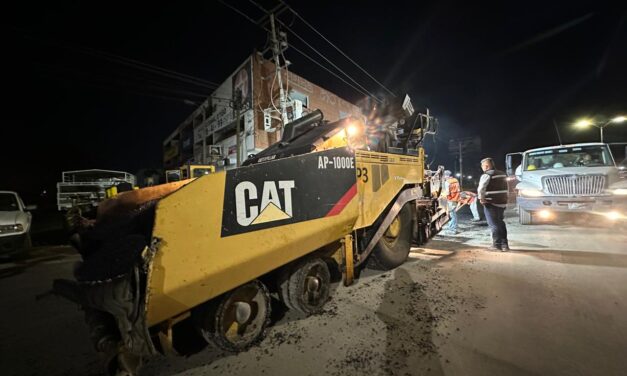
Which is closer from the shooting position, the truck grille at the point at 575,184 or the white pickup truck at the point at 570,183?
the white pickup truck at the point at 570,183

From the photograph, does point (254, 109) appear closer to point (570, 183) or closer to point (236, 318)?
point (570, 183)

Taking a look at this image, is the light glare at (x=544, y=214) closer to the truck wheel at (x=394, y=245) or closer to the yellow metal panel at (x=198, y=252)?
the truck wheel at (x=394, y=245)

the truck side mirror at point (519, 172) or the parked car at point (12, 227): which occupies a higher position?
the truck side mirror at point (519, 172)

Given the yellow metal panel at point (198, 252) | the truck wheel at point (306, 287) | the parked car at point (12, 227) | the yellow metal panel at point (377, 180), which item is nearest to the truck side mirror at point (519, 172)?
the yellow metal panel at point (377, 180)

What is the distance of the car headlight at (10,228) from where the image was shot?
18.8 feet

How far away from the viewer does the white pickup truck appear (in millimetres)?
6516

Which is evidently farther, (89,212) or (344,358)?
(89,212)

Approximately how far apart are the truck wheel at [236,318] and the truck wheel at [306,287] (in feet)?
1.00

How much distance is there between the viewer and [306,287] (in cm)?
285

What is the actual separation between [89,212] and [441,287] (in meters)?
4.74

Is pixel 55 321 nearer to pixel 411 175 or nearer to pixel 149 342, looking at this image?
pixel 149 342

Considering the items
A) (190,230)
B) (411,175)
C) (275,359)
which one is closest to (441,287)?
(411,175)

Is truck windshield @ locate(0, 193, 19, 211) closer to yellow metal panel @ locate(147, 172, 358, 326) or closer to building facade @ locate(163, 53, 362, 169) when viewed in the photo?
yellow metal panel @ locate(147, 172, 358, 326)

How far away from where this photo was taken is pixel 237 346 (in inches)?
88.3
